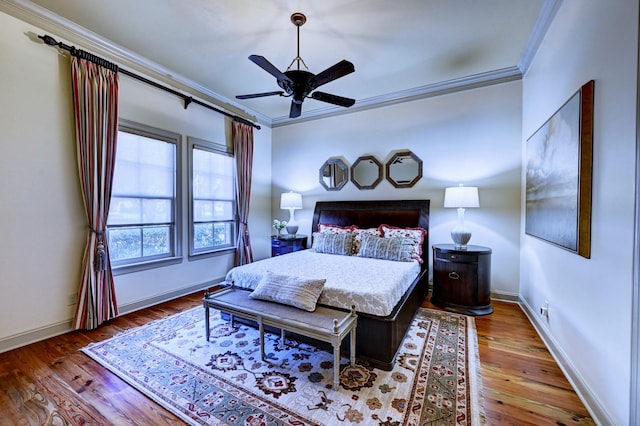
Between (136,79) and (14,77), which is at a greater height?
(136,79)

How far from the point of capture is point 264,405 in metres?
1.78

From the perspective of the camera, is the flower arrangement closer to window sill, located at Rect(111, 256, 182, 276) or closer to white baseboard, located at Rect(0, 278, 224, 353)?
window sill, located at Rect(111, 256, 182, 276)

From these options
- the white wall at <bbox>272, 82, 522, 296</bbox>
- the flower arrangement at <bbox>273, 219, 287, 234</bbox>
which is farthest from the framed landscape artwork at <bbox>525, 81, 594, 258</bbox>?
the flower arrangement at <bbox>273, 219, 287, 234</bbox>

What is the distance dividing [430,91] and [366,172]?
1552mm

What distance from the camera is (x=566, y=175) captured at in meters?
2.11

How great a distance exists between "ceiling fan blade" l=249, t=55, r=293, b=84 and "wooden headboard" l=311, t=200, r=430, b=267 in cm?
254

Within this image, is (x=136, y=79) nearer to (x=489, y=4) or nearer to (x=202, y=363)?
(x=202, y=363)

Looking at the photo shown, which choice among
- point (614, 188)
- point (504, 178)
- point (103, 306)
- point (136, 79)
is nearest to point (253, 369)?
point (103, 306)

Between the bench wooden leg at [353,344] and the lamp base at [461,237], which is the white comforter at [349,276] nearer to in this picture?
the bench wooden leg at [353,344]

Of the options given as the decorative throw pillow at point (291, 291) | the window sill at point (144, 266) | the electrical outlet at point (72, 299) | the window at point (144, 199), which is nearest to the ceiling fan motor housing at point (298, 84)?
the decorative throw pillow at point (291, 291)

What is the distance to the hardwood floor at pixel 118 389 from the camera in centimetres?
168

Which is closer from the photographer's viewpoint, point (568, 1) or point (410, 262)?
point (568, 1)

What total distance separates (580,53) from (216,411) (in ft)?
11.8

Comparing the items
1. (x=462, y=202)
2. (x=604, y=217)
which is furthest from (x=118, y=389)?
(x=462, y=202)
